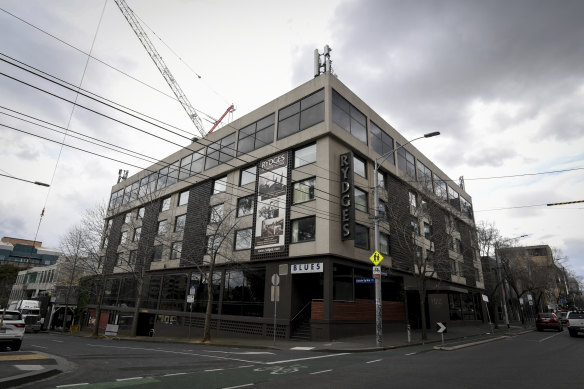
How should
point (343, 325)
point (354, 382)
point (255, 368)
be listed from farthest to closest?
point (343, 325), point (255, 368), point (354, 382)

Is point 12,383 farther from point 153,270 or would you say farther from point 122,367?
point 153,270

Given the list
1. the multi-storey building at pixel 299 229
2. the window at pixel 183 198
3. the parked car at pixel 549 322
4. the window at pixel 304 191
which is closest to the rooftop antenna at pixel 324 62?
the multi-storey building at pixel 299 229

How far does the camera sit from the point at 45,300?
160 feet

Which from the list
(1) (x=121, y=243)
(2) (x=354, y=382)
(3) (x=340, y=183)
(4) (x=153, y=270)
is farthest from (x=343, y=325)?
(1) (x=121, y=243)

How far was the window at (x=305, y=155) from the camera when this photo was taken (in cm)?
2503

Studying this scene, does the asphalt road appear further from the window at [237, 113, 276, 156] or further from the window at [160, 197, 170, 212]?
the window at [160, 197, 170, 212]

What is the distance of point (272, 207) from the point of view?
1019 inches

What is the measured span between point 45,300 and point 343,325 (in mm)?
48933

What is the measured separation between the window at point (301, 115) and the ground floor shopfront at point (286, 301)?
10407 mm

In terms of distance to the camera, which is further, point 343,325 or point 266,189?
point 266,189

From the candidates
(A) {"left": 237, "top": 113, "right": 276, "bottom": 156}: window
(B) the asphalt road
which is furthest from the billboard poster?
(B) the asphalt road

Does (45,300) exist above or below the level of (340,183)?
below

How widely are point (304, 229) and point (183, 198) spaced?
19015 mm

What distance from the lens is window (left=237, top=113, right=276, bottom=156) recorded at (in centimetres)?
2870
